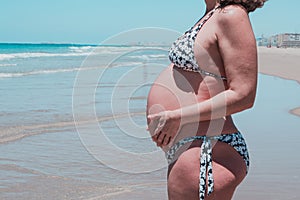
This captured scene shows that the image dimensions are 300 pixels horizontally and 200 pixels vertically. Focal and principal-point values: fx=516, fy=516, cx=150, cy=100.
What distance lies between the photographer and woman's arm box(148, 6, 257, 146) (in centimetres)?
195

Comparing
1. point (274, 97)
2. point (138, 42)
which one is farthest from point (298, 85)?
point (138, 42)

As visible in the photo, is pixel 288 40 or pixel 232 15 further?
pixel 288 40

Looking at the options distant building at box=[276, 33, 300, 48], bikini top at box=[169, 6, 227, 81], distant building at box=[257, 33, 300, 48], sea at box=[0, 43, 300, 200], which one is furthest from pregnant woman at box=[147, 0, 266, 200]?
distant building at box=[276, 33, 300, 48]

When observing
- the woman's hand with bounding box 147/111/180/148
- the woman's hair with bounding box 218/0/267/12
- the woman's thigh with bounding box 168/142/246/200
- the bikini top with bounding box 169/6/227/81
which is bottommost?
the woman's thigh with bounding box 168/142/246/200

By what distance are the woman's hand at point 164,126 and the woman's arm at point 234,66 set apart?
68mm

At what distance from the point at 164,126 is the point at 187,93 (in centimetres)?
18

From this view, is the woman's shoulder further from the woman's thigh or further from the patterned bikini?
the woman's thigh

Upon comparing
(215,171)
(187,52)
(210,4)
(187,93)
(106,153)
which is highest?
(210,4)

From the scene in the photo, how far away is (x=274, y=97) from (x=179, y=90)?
11833 mm

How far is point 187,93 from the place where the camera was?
2.15m

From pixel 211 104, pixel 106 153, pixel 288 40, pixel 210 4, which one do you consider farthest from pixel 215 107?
pixel 288 40

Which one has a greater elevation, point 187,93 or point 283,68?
point 187,93

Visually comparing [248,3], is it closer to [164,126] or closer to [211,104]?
[211,104]

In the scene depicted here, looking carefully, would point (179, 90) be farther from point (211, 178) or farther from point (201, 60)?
point (211, 178)
